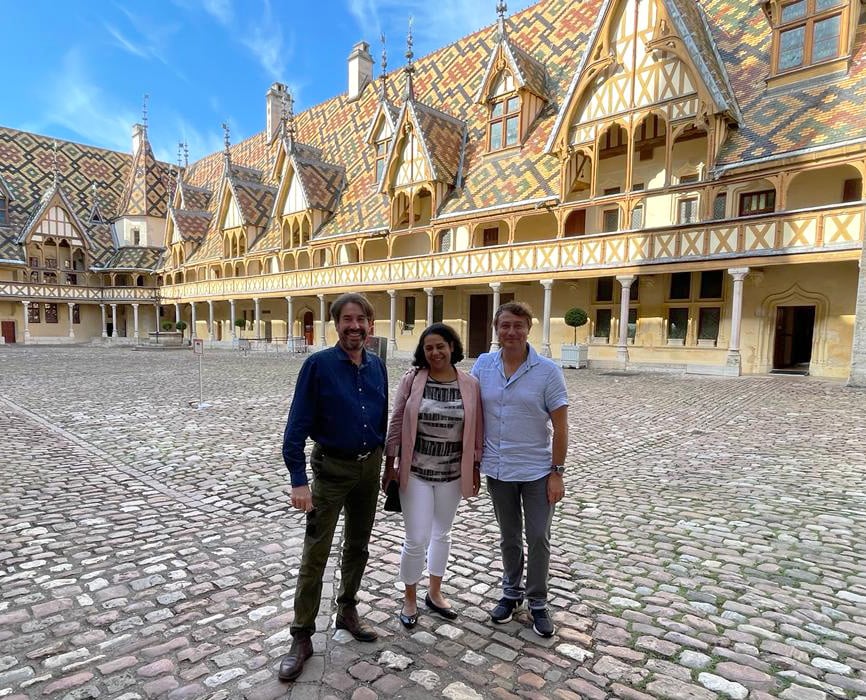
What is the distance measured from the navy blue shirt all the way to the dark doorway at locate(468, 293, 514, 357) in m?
21.4

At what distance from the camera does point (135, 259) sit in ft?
142

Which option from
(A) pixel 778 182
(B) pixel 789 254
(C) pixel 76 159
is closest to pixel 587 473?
(B) pixel 789 254

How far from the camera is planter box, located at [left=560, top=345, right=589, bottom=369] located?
699 inches

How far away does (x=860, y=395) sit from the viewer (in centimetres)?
1114

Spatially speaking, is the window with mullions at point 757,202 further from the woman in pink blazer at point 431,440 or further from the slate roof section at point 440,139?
the woman in pink blazer at point 431,440

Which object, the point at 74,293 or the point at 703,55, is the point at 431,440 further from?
the point at 74,293

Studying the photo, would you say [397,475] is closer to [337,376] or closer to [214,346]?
[337,376]

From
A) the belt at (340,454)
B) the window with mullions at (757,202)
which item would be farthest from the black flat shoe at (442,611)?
the window with mullions at (757,202)

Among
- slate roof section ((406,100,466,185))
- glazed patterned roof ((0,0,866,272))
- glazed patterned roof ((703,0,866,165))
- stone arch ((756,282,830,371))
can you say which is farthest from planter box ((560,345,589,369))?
slate roof section ((406,100,466,185))

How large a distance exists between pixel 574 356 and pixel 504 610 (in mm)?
15668

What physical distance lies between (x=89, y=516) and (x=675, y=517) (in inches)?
193

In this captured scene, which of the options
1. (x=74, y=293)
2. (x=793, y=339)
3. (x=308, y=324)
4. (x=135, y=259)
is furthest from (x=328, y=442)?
(x=135, y=259)

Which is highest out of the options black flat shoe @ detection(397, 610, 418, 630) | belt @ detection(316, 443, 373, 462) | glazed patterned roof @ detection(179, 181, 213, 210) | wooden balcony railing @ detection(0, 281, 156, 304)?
glazed patterned roof @ detection(179, 181, 213, 210)

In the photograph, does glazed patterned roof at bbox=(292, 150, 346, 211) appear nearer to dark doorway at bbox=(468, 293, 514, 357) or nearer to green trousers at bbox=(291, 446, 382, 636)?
dark doorway at bbox=(468, 293, 514, 357)
